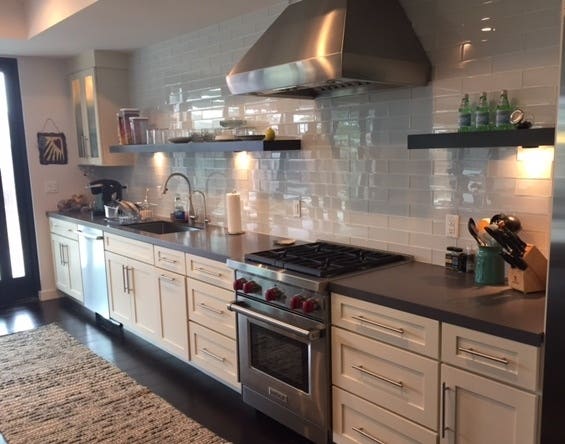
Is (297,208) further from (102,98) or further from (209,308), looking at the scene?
(102,98)

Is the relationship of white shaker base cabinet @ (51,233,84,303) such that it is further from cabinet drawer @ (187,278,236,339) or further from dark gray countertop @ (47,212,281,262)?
cabinet drawer @ (187,278,236,339)

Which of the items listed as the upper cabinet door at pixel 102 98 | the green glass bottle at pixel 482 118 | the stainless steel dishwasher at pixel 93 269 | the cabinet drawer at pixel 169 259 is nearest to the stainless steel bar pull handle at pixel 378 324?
the green glass bottle at pixel 482 118

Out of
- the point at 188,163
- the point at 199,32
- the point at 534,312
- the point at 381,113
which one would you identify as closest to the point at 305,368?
the point at 534,312

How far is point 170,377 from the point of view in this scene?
136 inches

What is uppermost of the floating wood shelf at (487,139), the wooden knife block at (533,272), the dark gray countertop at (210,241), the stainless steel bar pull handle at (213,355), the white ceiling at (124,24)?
the white ceiling at (124,24)

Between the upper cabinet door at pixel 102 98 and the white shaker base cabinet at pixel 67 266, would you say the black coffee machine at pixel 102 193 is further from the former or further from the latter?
the white shaker base cabinet at pixel 67 266

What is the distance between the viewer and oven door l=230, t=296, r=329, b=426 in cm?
248

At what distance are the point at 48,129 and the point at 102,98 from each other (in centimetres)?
77

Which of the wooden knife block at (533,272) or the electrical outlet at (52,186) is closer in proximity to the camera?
the wooden knife block at (533,272)

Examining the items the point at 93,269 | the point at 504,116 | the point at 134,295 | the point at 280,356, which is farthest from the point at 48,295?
the point at 504,116

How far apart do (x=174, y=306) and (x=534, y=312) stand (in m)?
2.26

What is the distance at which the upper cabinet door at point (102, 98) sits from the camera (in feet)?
15.8

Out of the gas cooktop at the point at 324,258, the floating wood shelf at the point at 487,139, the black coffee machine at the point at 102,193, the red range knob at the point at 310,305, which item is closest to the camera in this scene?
the floating wood shelf at the point at 487,139

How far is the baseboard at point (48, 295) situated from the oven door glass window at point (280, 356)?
3.32 m
